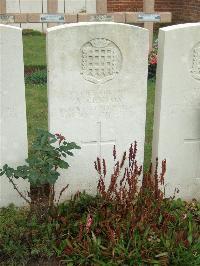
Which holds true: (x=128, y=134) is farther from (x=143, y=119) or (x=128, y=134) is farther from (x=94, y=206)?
(x=94, y=206)

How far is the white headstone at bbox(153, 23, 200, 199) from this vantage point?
4.07 m

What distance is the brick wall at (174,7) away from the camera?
13286 mm

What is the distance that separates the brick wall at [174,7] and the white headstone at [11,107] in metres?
9.76

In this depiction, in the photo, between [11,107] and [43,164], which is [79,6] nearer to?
[11,107]

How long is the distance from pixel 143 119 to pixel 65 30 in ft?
3.50

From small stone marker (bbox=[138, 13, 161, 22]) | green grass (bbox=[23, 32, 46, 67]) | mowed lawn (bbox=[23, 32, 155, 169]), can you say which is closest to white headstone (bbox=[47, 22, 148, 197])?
mowed lawn (bbox=[23, 32, 155, 169])

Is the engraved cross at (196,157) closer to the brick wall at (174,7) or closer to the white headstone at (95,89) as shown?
the white headstone at (95,89)

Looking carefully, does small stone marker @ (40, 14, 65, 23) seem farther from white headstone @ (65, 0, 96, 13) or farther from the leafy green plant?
the leafy green plant

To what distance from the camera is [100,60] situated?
4.06 metres

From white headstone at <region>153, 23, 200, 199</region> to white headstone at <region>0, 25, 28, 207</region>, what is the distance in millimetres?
1187

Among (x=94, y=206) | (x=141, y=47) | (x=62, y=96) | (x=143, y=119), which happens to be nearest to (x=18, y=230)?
(x=94, y=206)

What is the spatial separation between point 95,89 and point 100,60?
0.25m

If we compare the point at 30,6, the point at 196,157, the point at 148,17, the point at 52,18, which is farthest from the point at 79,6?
the point at 196,157

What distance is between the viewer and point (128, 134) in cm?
Result: 434
